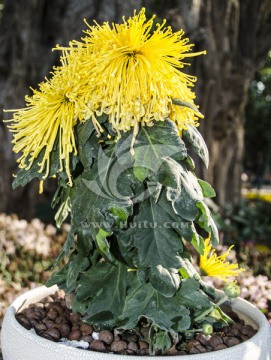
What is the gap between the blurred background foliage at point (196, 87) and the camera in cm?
334

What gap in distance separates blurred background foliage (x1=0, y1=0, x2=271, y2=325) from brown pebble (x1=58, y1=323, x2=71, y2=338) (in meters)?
0.66

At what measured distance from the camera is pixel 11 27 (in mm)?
5164

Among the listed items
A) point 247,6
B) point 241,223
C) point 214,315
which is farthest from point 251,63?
point 214,315

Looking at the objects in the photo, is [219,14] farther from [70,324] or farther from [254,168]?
[254,168]

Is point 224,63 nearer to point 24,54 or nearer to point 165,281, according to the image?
point 24,54

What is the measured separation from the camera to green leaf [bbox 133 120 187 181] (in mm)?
1396

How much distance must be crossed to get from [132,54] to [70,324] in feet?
3.00

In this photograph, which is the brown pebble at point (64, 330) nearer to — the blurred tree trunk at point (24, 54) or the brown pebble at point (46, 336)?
the brown pebble at point (46, 336)

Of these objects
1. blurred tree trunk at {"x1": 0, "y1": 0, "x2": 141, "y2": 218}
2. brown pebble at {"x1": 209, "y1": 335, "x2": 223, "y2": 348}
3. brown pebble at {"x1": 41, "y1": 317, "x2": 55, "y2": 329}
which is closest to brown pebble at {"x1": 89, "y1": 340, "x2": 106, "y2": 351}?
brown pebble at {"x1": 41, "y1": 317, "x2": 55, "y2": 329}

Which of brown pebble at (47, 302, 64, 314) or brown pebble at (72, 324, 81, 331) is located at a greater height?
brown pebble at (47, 302, 64, 314)

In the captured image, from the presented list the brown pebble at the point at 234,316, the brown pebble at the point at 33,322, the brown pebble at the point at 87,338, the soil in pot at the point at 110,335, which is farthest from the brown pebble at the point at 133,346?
the brown pebble at the point at 234,316

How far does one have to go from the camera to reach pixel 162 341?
1.54 m

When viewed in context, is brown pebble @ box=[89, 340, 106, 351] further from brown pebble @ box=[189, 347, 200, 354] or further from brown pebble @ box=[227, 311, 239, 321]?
brown pebble @ box=[227, 311, 239, 321]

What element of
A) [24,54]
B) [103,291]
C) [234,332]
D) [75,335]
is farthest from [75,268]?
[24,54]
